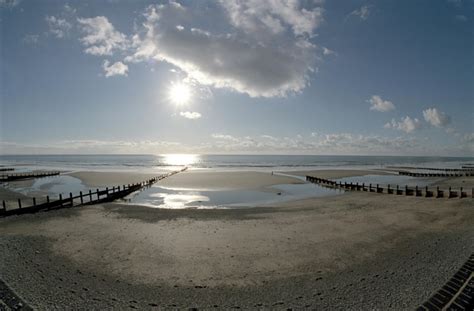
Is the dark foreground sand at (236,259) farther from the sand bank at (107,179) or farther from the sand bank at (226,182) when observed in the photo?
the sand bank at (107,179)

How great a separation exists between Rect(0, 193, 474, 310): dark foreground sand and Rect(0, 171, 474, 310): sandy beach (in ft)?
0.15

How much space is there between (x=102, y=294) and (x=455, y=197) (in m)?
31.6

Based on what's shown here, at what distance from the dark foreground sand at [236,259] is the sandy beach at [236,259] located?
4cm

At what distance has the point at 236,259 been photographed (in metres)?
10.8

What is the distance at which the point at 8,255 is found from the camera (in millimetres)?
11508

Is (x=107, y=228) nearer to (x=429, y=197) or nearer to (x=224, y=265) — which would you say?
(x=224, y=265)

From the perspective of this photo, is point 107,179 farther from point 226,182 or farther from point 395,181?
point 395,181

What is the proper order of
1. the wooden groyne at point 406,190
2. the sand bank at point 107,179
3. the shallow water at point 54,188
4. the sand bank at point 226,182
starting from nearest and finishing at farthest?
the wooden groyne at point 406,190 < the shallow water at point 54,188 < the sand bank at point 226,182 < the sand bank at point 107,179

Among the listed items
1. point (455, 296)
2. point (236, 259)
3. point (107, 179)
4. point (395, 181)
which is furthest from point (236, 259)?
point (107, 179)

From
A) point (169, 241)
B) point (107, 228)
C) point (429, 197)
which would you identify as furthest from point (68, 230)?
point (429, 197)

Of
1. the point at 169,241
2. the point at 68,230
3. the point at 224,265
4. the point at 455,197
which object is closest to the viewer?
the point at 224,265

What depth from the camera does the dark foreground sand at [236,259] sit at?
25.9 feet

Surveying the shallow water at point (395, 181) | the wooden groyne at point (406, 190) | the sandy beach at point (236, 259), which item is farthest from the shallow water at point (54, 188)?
the shallow water at point (395, 181)

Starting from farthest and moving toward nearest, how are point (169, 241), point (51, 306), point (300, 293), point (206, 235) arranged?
point (206, 235) → point (169, 241) → point (300, 293) → point (51, 306)
